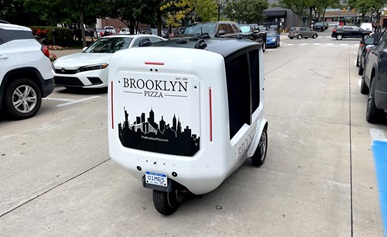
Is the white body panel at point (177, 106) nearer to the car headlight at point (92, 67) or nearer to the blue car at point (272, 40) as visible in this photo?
the car headlight at point (92, 67)

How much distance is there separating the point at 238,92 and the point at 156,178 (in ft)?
3.67

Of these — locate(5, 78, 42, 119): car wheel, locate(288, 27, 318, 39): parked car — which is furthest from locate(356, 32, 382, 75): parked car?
locate(288, 27, 318, 39): parked car

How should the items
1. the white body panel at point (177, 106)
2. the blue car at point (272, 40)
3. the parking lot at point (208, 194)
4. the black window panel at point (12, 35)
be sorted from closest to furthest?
1. the white body panel at point (177, 106)
2. the parking lot at point (208, 194)
3. the black window panel at point (12, 35)
4. the blue car at point (272, 40)

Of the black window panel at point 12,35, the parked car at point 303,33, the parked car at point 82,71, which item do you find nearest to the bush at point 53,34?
the parked car at point 82,71

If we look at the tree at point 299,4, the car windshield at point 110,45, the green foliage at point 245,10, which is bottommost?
the car windshield at point 110,45

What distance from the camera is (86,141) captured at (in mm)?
5469

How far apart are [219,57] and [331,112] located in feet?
16.9

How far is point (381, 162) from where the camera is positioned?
462 cm

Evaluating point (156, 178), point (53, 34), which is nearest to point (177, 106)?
point (156, 178)

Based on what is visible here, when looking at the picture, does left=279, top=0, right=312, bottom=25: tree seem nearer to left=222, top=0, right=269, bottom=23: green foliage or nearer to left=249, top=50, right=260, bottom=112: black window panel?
left=222, top=0, right=269, bottom=23: green foliage

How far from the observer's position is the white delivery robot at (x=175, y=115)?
2.84 metres

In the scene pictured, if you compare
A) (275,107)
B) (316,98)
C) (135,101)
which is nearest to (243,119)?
(135,101)

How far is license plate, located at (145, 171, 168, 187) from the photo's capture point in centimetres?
308

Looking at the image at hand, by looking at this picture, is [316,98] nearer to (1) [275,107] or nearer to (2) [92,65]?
(1) [275,107]
